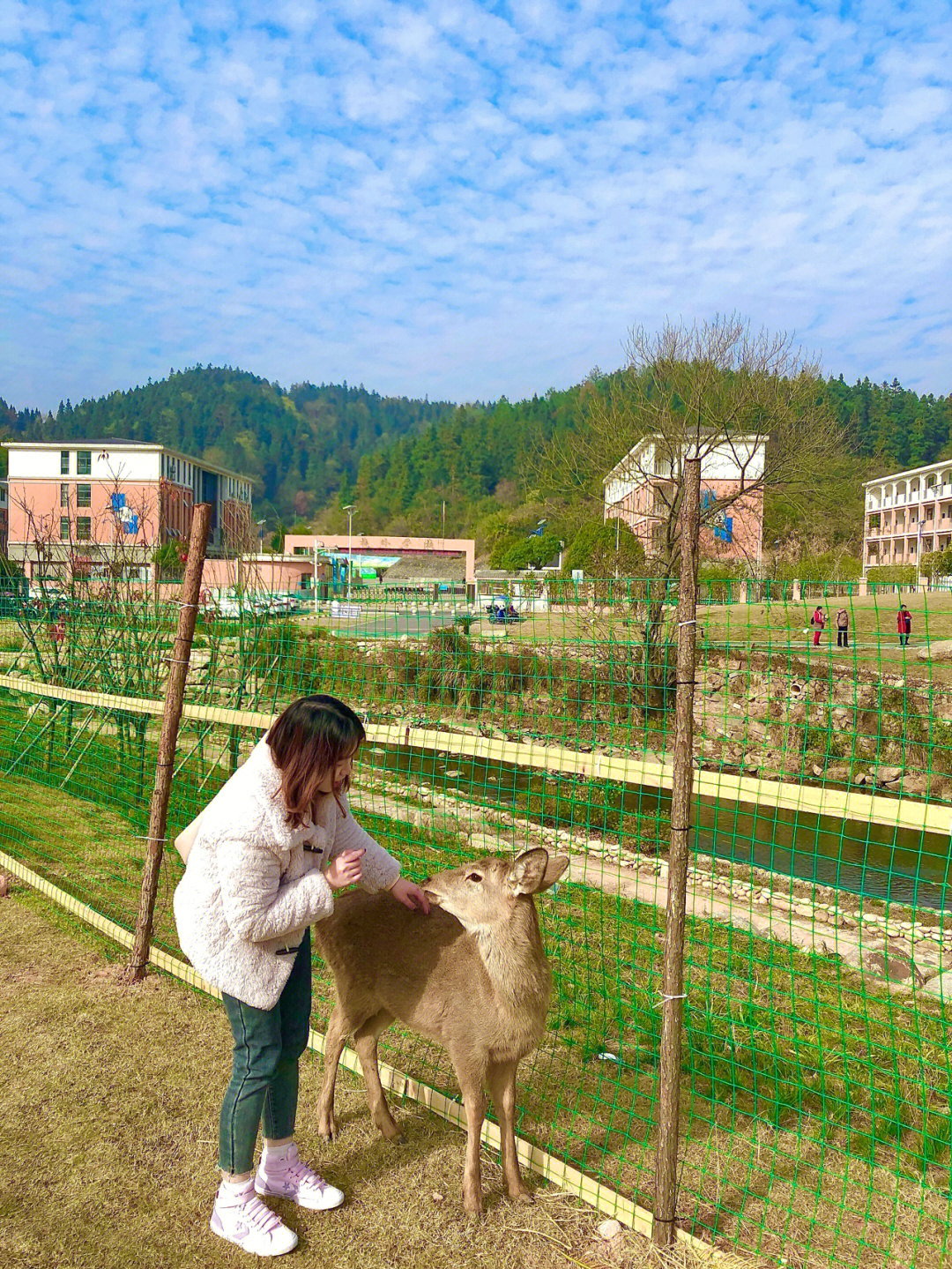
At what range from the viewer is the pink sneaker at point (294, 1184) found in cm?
294

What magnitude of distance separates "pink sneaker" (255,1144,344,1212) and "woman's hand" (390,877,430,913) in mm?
913

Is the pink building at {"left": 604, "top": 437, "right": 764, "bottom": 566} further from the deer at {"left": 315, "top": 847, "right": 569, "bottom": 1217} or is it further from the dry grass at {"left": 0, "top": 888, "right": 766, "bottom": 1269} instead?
the deer at {"left": 315, "top": 847, "right": 569, "bottom": 1217}

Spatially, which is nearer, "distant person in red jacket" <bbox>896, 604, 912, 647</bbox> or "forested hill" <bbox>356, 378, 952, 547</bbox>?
"distant person in red jacket" <bbox>896, 604, 912, 647</bbox>

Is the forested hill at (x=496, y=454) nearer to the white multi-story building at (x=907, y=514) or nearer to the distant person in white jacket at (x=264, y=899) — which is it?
the white multi-story building at (x=907, y=514)

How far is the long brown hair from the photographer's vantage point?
2.59 metres

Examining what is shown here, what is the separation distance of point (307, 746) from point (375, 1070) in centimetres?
154

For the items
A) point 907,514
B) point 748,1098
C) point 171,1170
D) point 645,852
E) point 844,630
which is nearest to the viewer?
point 171,1170

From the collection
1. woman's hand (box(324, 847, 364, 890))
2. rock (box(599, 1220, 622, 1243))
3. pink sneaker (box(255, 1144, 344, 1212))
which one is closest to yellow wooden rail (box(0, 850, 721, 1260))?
rock (box(599, 1220, 622, 1243))

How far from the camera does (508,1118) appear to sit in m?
2.97

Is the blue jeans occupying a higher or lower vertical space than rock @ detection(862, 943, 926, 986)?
higher

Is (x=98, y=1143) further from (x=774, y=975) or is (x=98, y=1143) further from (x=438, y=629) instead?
(x=774, y=975)

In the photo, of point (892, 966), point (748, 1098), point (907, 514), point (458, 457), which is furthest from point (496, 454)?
point (748, 1098)

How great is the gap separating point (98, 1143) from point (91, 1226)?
1.55 feet

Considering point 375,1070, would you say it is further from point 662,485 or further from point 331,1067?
point 662,485
